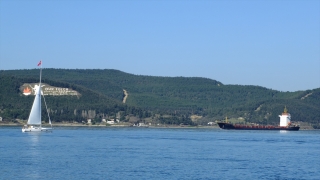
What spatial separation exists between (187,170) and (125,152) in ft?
65.4

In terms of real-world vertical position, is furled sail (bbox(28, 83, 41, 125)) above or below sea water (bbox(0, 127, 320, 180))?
above

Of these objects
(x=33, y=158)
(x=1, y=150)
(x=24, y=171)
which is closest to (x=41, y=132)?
(x=1, y=150)

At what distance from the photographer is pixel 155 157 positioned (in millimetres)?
71000

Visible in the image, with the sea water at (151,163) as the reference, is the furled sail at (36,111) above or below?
above

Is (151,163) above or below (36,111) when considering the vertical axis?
below

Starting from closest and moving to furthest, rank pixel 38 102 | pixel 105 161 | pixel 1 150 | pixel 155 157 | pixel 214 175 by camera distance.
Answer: pixel 214 175
pixel 105 161
pixel 155 157
pixel 1 150
pixel 38 102

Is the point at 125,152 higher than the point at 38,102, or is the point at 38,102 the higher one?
the point at 38,102

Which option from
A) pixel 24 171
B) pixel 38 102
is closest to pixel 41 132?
pixel 38 102

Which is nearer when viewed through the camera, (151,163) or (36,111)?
(151,163)

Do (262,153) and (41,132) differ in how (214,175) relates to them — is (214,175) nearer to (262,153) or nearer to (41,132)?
(262,153)

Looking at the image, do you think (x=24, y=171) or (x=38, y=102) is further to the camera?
(x=38, y=102)

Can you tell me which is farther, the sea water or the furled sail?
the furled sail

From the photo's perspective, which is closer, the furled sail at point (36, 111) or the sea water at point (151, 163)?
the sea water at point (151, 163)

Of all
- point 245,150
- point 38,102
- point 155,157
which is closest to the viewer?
point 155,157
